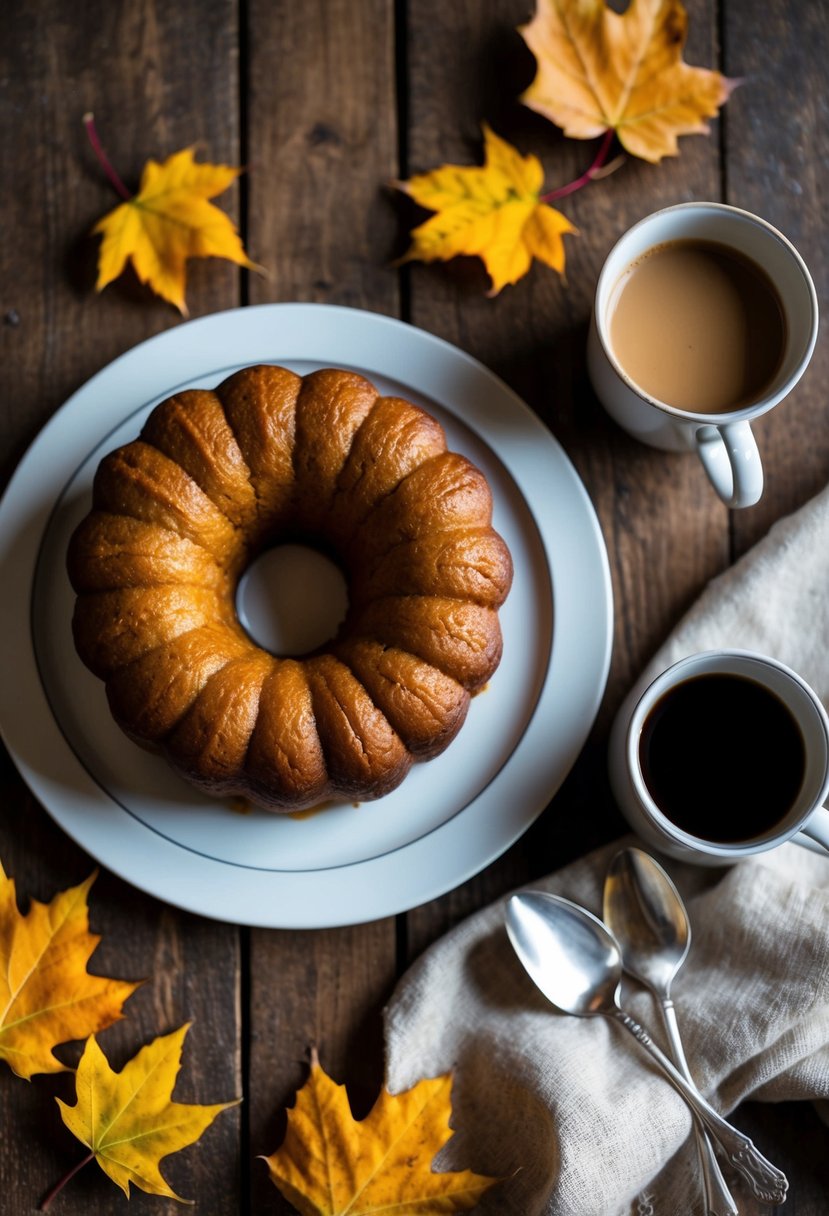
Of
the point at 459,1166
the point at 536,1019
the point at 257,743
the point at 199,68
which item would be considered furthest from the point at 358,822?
the point at 199,68

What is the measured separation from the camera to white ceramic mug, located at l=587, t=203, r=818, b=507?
169cm

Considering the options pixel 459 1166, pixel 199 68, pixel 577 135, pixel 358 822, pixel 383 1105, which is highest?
pixel 199 68

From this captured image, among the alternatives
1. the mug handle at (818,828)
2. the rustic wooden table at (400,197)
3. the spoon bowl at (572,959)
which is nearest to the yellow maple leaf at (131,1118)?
the rustic wooden table at (400,197)

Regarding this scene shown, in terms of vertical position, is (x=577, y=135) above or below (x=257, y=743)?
above

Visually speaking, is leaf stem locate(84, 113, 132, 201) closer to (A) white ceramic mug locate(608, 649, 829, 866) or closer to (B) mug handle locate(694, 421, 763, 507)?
(B) mug handle locate(694, 421, 763, 507)

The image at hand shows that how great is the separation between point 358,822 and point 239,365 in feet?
2.49

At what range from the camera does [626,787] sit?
5.61 ft

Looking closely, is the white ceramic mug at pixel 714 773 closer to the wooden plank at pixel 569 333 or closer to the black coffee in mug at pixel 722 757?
the black coffee in mug at pixel 722 757

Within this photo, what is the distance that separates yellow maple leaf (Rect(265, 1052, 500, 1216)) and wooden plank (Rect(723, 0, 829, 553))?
52.2 inches

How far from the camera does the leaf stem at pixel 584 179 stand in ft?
6.46

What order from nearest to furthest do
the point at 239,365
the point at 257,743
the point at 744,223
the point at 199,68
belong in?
the point at 257,743, the point at 744,223, the point at 239,365, the point at 199,68

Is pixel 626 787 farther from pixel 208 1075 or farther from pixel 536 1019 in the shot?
pixel 208 1075

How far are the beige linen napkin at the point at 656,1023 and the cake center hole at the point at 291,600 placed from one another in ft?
1.70

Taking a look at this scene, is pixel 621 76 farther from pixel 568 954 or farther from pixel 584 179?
pixel 568 954
